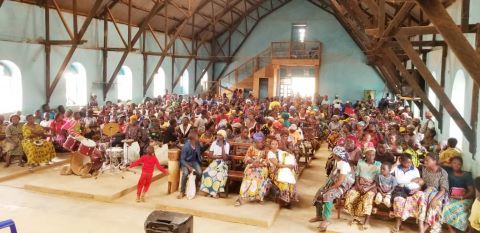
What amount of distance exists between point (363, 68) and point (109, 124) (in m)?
16.8

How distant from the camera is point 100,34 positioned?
50.9 feet

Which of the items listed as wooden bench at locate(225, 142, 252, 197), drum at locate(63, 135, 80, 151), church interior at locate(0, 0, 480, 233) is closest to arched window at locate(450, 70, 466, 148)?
church interior at locate(0, 0, 480, 233)

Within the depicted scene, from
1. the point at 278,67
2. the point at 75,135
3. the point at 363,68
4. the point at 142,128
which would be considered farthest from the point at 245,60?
the point at 75,135

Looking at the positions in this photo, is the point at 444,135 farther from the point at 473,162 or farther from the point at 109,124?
the point at 109,124

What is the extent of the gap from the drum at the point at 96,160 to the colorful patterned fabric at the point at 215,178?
8.39ft

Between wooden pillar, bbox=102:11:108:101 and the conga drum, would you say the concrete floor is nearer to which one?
Result: the conga drum

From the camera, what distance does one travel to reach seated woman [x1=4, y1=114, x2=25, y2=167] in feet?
29.4

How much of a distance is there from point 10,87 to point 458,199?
477 inches

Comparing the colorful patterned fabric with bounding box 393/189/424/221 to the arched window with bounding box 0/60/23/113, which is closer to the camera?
the colorful patterned fabric with bounding box 393/189/424/221

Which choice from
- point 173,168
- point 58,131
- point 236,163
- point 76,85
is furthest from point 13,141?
point 76,85

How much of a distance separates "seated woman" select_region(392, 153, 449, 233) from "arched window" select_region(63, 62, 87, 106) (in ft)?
40.3

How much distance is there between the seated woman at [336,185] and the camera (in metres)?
5.93

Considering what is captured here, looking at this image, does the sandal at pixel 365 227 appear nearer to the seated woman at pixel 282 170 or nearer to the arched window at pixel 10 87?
the seated woman at pixel 282 170

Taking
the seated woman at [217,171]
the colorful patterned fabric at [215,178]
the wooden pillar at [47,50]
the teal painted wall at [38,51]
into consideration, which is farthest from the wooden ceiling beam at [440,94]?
the wooden pillar at [47,50]
